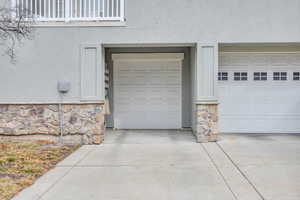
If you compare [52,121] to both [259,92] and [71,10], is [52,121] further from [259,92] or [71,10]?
[259,92]

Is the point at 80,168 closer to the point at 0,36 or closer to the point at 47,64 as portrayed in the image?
the point at 47,64

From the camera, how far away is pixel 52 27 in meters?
8.20

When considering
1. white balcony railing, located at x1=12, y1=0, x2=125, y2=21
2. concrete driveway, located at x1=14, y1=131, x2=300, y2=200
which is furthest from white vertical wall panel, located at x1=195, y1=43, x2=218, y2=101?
white balcony railing, located at x1=12, y1=0, x2=125, y2=21

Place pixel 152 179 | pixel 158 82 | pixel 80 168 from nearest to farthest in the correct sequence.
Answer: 1. pixel 152 179
2. pixel 80 168
3. pixel 158 82

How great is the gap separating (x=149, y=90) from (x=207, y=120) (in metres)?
2.96

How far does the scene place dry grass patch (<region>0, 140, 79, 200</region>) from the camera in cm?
480

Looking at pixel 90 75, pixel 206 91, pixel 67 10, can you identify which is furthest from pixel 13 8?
pixel 206 91

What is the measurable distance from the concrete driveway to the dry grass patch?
0.22 m

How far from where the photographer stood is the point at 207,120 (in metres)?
8.16

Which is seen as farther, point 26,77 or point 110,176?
point 26,77

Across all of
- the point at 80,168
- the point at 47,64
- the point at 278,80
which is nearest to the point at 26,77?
the point at 47,64

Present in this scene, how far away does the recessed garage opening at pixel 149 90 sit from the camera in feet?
34.2

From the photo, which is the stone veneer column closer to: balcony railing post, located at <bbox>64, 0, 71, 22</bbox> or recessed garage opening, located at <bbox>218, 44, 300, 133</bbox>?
recessed garage opening, located at <bbox>218, 44, 300, 133</bbox>

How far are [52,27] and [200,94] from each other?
453 cm
